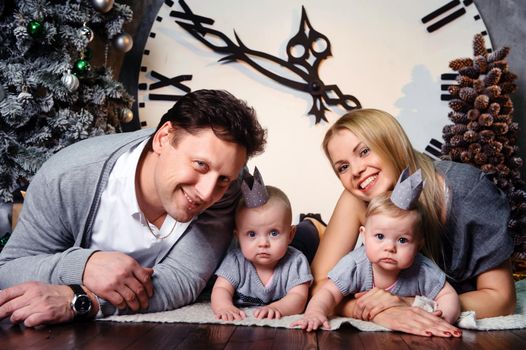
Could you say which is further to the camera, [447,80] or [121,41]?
[447,80]

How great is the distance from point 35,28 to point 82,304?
1.29 metres

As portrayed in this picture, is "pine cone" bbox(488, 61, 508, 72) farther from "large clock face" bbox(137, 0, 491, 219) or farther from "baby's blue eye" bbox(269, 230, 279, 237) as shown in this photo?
"baby's blue eye" bbox(269, 230, 279, 237)

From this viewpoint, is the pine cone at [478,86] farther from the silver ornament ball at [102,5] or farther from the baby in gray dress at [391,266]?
the silver ornament ball at [102,5]

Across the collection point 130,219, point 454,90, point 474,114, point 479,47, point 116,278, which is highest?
point 479,47

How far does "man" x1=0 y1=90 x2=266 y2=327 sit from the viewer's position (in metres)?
1.57

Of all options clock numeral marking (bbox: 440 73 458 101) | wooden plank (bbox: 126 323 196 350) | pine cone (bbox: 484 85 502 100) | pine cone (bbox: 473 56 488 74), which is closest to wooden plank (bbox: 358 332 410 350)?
wooden plank (bbox: 126 323 196 350)

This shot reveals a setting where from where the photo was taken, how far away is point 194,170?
1.57 meters

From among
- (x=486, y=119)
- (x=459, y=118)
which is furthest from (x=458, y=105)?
(x=486, y=119)

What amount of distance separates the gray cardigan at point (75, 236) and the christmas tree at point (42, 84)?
717mm

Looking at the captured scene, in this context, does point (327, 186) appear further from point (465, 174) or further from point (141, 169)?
point (141, 169)

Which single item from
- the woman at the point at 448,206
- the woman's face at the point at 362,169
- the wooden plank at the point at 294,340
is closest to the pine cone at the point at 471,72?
the woman at the point at 448,206

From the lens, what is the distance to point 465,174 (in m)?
1.84

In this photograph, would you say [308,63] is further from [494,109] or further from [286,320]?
[286,320]

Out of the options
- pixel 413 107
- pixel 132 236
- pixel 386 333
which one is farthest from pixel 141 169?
pixel 413 107
